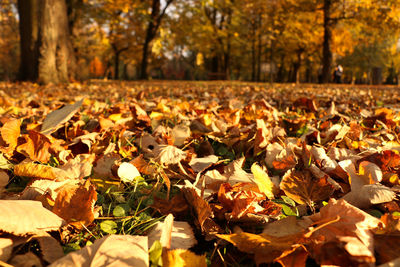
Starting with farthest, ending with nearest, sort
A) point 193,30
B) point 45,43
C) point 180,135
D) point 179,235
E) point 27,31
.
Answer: point 193,30, point 27,31, point 45,43, point 180,135, point 179,235

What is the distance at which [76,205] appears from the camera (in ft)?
2.98

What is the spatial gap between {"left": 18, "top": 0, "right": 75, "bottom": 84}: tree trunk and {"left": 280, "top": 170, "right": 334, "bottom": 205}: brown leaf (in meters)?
8.02

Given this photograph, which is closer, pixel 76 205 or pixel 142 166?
pixel 76 205

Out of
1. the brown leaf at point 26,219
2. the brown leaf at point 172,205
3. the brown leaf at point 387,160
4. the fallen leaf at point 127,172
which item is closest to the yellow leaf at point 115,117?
the fallen leaf at point 127,172

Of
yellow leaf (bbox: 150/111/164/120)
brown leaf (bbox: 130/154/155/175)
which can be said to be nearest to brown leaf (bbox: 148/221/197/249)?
brown leaf (bbox: 130/154/155/175)

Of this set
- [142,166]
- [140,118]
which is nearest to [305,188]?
[142,166]

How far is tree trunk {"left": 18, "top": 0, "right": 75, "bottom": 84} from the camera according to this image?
7746 mm

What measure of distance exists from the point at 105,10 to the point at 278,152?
14.9 m

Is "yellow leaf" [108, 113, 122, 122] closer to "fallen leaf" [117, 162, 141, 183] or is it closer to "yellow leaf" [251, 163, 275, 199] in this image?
"fallen leaf" [117, 162, 141, 183]

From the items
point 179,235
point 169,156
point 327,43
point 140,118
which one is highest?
point 327,43

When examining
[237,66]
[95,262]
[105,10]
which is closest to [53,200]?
[95,262]

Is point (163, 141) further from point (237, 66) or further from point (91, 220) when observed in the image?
point (237, 66)

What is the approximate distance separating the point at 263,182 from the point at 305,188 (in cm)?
15

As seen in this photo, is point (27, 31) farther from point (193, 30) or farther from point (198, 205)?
point (193, 30)
